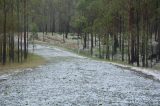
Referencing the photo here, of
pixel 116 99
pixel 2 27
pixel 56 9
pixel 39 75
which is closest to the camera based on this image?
pixel 116 99

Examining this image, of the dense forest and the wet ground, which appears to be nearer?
the wet ground

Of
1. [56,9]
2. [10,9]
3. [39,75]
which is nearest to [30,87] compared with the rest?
[39,75]

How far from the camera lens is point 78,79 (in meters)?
42.9

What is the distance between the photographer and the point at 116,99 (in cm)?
2980

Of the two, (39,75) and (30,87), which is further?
(39,75)

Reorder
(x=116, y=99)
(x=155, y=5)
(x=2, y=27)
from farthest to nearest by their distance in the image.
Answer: (x=155, y=5), (x=2, y=27), (x=116, y=99)

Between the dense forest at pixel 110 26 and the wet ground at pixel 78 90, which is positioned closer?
the wet ground at pixel 78 90

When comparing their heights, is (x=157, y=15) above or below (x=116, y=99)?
above

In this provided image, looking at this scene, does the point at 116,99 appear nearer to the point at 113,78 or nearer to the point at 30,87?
the point at 30,87

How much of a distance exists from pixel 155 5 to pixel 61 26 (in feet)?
266

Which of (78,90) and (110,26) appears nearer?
(78,90)

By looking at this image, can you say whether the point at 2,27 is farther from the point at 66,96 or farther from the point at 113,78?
the point at 66,96

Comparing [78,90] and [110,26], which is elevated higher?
[110,26]

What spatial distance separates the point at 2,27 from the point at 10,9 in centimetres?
570
